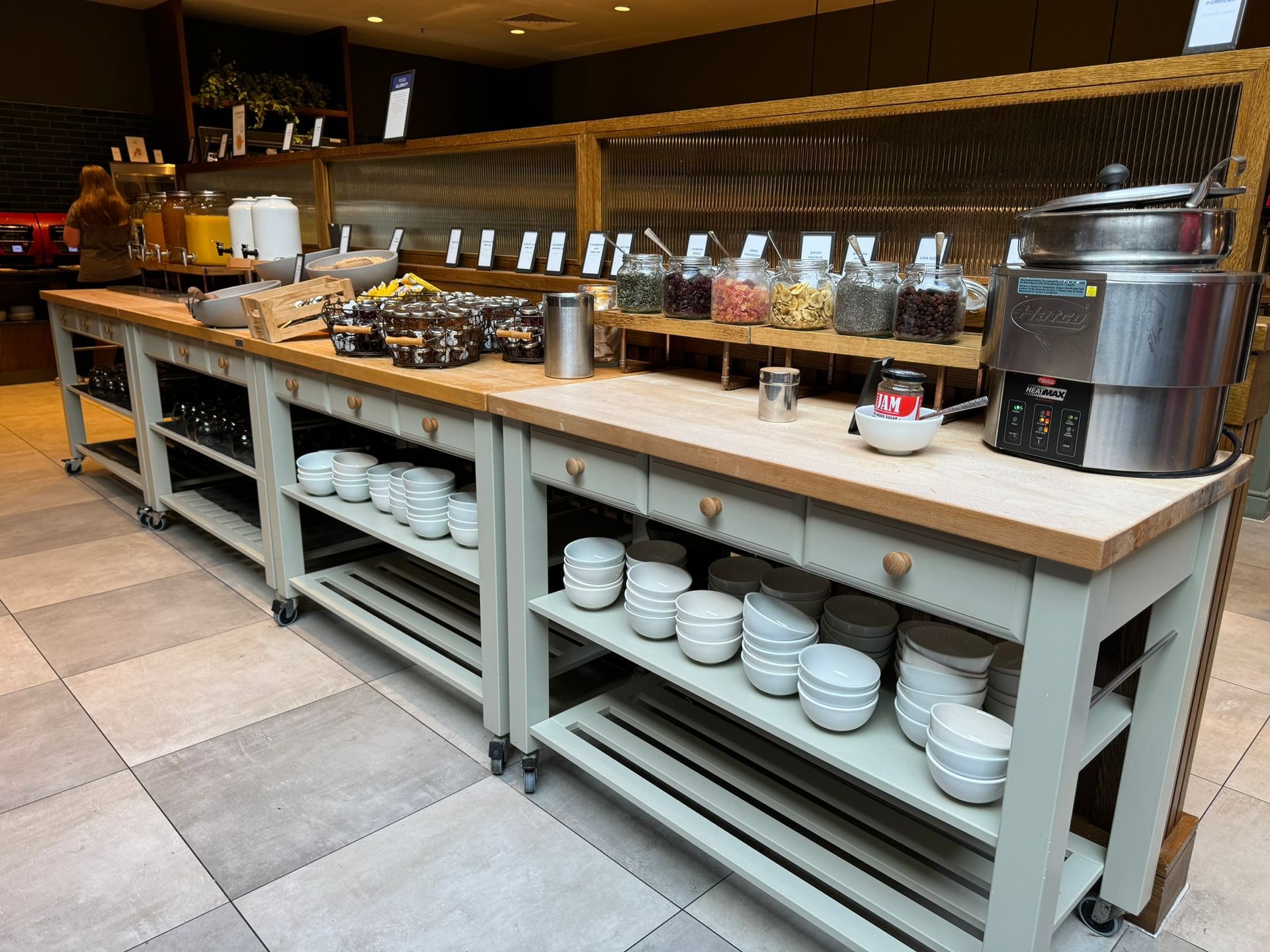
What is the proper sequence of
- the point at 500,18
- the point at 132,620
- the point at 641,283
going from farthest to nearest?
the point at 500,18, the point at 132,620, the point at 641,283

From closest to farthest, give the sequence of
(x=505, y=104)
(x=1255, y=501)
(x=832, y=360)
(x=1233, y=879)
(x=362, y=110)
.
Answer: (x=1233, y=879)
(x=832, y=360)
(x=1255, y=501)
(x=362, y=110)
(x=505, y=104)

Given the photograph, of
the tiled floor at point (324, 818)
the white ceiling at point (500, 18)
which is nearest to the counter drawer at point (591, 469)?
the tiled floor at point (324, 818)

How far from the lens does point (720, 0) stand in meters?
7.12

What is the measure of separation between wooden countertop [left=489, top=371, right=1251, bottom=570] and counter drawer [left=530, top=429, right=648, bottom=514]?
0.16 feet

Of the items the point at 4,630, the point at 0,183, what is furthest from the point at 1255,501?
the point at 0,183

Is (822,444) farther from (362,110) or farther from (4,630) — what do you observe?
(362,110)

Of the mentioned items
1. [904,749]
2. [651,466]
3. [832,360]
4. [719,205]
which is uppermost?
[719,205]

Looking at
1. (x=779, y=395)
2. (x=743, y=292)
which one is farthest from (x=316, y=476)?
(x=779, y=395)

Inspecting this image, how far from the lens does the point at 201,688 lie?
252 centimetres

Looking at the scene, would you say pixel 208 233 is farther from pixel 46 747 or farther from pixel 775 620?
pixel 775 620

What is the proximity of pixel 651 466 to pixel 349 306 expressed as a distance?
50.0 inches

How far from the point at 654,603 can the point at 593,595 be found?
181 millimetres

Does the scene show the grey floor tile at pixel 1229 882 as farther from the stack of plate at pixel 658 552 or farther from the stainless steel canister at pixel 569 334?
the stainless steel canister at pixel 569 334

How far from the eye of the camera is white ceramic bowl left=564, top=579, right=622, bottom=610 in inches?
75.5
